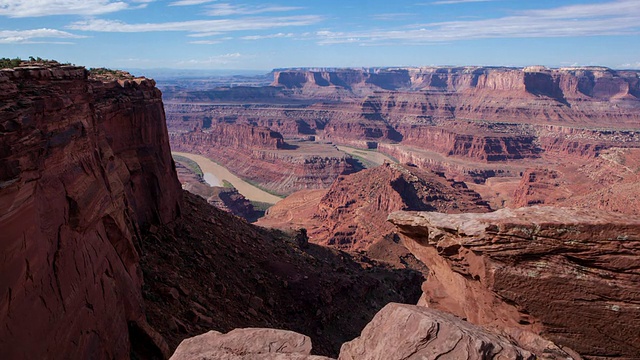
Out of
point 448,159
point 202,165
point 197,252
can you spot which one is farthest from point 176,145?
point 197,252

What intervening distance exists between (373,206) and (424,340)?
56.1 metres

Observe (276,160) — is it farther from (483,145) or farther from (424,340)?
(424,340)

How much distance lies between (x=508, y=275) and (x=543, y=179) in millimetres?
91351

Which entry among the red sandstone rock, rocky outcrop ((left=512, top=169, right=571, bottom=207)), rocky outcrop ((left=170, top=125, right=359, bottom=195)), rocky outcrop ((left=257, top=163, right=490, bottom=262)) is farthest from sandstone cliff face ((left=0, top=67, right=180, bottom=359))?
rocky outcrop ((left=170, top=125, right=359, bottom=195))

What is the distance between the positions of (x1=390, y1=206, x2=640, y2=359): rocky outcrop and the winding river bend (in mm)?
92289

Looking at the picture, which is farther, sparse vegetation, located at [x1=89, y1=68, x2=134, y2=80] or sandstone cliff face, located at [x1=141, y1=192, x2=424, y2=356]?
sparse vegetation, located at [x1=89, y1=68, x2=134, y2=80]

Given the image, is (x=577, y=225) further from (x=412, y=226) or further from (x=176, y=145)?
(x=176, y=145)

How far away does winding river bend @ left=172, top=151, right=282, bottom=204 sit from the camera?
109062 millimetres

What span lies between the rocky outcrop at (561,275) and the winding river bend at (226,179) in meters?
92.3

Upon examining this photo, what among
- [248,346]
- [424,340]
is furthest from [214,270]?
[424,340]

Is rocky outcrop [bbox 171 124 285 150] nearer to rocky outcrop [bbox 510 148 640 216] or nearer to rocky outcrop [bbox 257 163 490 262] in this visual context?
rocky outcrop [bbox 257 163 490 262]

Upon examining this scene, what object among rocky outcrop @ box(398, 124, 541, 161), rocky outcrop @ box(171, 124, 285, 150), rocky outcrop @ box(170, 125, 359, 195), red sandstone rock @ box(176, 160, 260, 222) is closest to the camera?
red sandstone rock @ box(176, 160, 260, 222)

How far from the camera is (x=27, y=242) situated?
10.8 m

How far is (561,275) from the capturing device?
11.9 m
